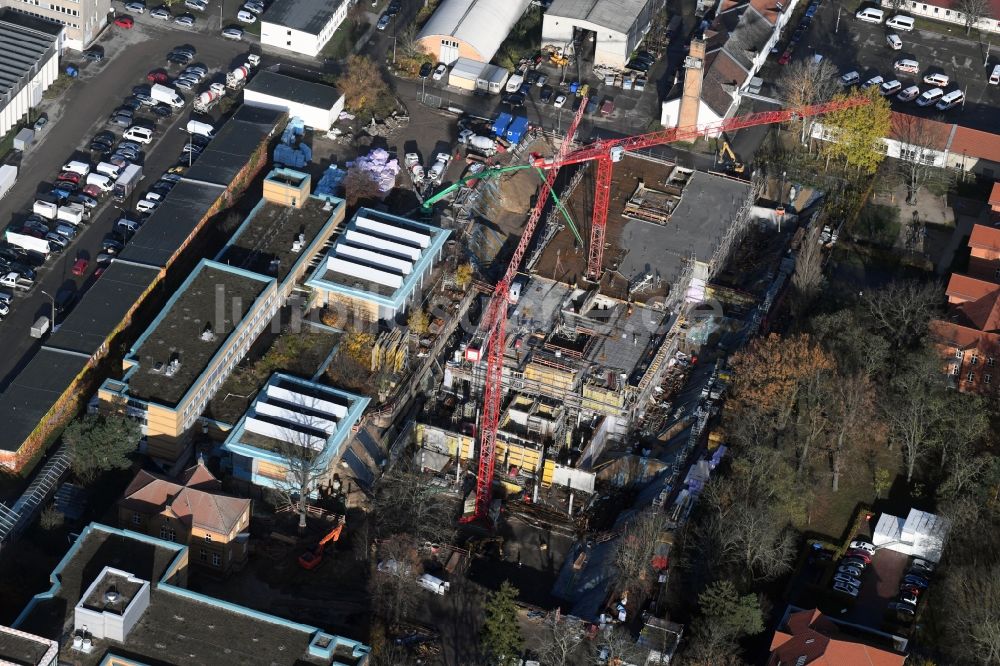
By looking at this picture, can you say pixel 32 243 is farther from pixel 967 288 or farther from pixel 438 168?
pixel 967 288

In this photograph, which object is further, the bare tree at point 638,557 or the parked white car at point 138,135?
the parked white car at point 138,135

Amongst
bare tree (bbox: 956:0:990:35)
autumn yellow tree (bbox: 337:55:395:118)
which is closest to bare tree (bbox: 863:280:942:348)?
bare tree (bbox: 956:0:990:35)

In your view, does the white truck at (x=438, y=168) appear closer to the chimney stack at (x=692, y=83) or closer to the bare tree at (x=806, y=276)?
the chimney stack at (x=692, y=83)

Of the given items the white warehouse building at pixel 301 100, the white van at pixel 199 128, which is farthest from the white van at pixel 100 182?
the white warehouse building at pixel 301 100

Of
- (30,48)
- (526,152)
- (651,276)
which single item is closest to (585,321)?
(651,276)

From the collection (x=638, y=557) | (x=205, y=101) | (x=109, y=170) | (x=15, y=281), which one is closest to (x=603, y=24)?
(x=205, y=101)

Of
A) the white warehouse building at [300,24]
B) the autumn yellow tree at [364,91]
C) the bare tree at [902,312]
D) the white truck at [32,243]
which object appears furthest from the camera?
the white warehouse building at [300,24]
